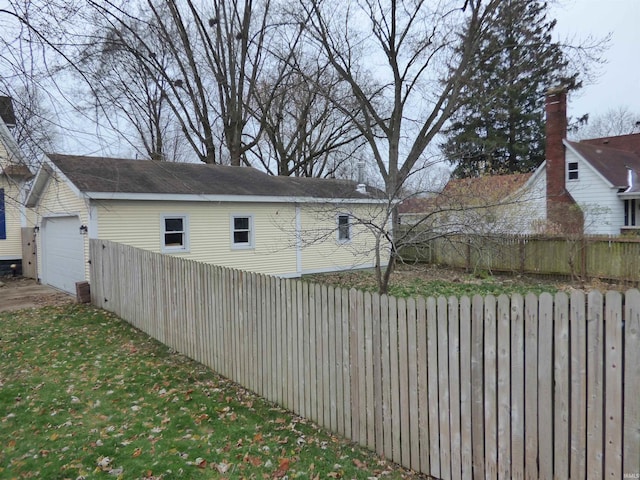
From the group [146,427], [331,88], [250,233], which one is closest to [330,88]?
[331,88]

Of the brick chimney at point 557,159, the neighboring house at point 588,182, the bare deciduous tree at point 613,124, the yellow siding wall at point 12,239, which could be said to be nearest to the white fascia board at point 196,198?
the yellow siding wall at point 12,239

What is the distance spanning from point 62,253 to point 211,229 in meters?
4.44

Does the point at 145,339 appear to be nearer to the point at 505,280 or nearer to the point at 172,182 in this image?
the point at 172,182

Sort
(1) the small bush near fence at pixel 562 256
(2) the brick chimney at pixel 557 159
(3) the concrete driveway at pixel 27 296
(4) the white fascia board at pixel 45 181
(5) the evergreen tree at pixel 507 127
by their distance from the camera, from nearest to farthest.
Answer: (3) the concrete driveway at pixel 27 296
(4) the white fascia board at pixel 45 181
(1) the small bush near fence at pixel 562 256
(2) the brick chimney at pixel 557 159
(5) the evergreen tree at pixel 507 127

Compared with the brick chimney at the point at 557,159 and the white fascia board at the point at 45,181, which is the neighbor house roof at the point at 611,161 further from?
the white fascia board at the point at 45,181

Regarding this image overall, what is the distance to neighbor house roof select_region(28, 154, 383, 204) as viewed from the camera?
11867 millimetres

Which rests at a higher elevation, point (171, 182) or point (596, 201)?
point (171, 182)

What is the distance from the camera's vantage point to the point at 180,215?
1341 centimetres

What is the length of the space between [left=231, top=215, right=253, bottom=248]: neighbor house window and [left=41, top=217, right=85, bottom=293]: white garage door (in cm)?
454

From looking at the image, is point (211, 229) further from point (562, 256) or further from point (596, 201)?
point (596, 201)

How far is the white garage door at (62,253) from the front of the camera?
12178mm

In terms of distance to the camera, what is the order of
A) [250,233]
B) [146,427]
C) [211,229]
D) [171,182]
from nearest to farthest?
[146,427]
[171,182]
[211,229]
[250,233]

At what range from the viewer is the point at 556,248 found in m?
15.6

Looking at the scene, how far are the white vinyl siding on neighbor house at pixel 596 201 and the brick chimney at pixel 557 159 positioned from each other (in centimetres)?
44
